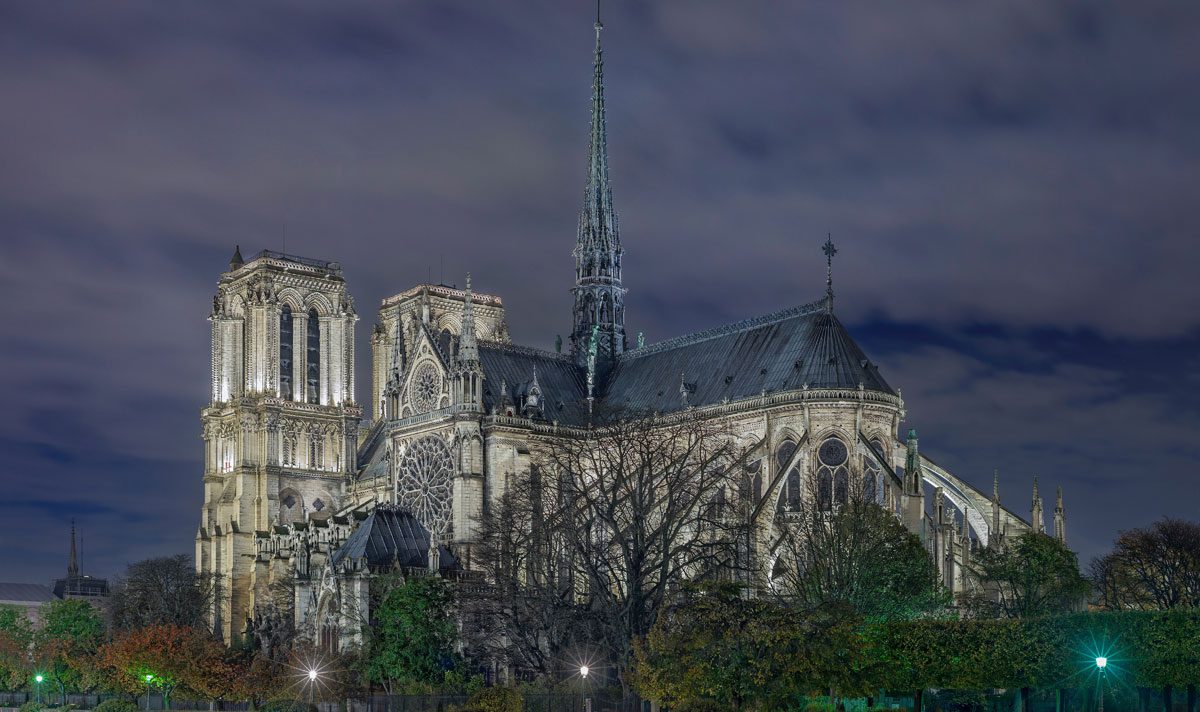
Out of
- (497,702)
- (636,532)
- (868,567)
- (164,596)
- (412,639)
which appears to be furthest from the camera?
(164,596)

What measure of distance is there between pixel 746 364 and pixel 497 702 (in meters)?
38.0

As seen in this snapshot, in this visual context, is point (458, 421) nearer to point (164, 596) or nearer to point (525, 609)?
point (525, 609)

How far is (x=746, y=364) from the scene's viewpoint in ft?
312

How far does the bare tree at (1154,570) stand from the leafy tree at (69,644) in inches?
2139

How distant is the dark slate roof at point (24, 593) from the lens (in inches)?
7480

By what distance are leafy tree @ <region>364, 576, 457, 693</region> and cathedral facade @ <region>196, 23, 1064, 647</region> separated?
7169mm

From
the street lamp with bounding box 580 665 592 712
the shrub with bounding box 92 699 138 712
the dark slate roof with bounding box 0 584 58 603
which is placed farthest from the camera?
the dark slate roof with bounding box 0 584 58 603

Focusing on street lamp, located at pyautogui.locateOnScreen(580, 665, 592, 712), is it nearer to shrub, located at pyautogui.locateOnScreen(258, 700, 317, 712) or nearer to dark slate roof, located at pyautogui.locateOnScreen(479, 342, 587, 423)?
shrub, located at pyautogui.locateOnScreen(258, 700, 317, 712)

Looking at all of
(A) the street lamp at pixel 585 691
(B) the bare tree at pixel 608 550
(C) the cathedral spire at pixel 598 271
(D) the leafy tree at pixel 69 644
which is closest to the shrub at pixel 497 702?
(A) the street lamp at pixel 585 691

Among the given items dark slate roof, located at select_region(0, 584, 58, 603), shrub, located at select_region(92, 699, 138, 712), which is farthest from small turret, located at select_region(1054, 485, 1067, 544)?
dark slate roof, located at select_region(0, 584, 58, 603)

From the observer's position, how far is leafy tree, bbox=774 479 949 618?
72.0 meters

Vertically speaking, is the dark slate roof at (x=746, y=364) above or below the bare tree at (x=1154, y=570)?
above

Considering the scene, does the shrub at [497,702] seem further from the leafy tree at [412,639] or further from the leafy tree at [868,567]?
the leafy tree at [868,567]

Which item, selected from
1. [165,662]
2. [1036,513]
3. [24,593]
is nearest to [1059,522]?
[1036,513]
